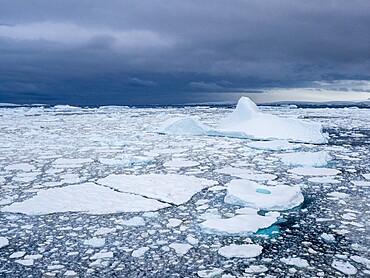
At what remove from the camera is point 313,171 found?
4988mm

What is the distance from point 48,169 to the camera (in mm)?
5242

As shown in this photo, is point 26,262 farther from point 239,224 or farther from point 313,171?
point 313,171

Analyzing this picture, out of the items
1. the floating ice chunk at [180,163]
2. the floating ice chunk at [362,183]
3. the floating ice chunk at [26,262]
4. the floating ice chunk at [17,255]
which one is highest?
the floating ice chunk at [362,183]

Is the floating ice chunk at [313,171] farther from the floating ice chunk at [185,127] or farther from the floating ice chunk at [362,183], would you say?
the floating ice chunk at [185,127]

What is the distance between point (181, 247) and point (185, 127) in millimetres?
8473

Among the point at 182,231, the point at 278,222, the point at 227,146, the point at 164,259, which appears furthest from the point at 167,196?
the point at 227,146

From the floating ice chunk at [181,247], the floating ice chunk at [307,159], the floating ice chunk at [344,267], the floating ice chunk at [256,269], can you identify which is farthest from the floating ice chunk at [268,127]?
the floating ice chunk at [256,269]

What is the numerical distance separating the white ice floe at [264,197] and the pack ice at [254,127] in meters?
5.19

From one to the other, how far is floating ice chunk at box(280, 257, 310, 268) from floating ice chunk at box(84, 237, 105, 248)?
1.26 m

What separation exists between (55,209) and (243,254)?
73.9 inches

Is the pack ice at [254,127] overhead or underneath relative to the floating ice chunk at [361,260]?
overhead

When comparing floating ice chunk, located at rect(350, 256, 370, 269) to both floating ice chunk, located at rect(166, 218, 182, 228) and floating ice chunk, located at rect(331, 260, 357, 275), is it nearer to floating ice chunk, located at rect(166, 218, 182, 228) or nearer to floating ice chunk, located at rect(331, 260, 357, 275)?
floating ice chunk, located at rect(331, 260, 357, 275)

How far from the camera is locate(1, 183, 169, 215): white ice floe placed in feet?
10.8

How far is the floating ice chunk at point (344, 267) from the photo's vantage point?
208 cm
